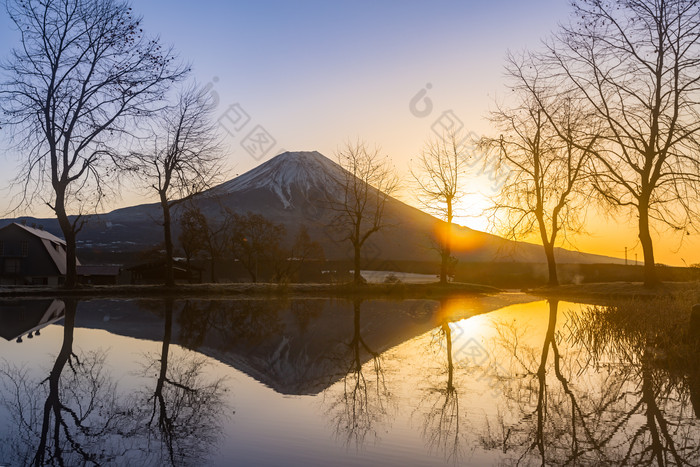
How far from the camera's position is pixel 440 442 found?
5465 mm

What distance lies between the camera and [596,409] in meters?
6.64

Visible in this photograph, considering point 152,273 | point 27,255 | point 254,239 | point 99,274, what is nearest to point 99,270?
point 99,274

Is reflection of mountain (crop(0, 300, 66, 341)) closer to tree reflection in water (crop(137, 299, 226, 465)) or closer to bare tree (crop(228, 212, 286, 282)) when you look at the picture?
tree reflection in water (crop(137, 299, 226, 465))

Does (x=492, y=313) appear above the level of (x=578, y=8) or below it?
below

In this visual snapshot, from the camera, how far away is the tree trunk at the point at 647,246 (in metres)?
27.2

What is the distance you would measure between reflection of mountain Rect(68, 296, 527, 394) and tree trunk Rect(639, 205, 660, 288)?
8.90 metres

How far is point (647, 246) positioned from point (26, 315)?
24726 millimetres

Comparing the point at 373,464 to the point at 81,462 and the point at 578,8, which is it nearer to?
the point at 81,462

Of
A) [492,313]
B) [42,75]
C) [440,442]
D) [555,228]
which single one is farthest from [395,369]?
[555,228]

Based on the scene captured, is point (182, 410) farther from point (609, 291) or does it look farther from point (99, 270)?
point (99, 270)

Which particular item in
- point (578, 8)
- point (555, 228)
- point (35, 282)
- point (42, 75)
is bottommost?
point (35, 282)

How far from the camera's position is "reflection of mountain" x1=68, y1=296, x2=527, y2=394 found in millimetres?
9305

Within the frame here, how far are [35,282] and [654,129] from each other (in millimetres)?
55320

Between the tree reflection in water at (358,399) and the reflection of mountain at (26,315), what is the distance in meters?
7.33
